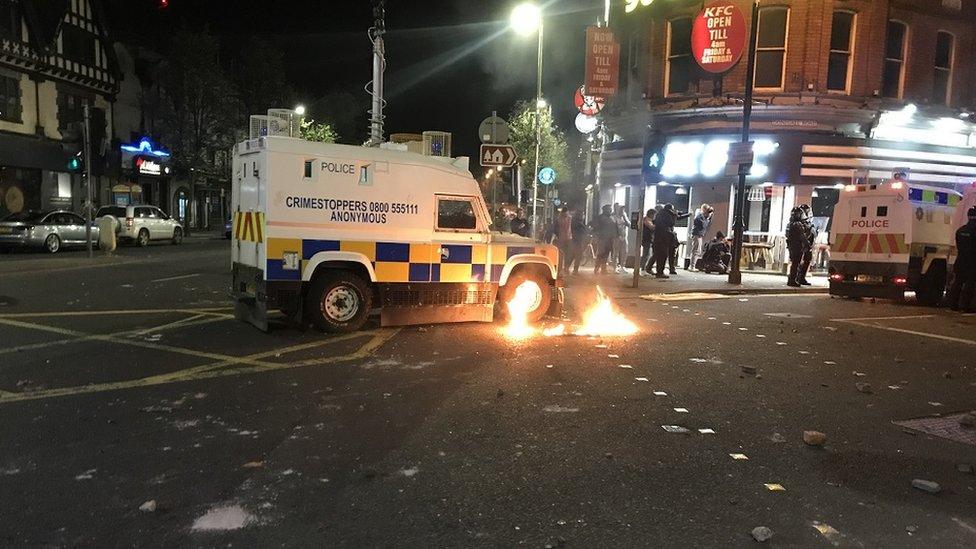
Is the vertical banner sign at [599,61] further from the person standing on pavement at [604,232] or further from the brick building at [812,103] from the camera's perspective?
the person standing on pavement at [604,232]

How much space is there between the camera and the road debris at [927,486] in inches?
159

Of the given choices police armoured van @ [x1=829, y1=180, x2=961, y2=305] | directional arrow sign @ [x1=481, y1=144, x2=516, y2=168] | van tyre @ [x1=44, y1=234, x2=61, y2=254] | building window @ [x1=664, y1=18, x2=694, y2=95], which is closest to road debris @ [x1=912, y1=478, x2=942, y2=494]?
police armoured van @ [x1=829, y1=180, x2=961, y2=305]

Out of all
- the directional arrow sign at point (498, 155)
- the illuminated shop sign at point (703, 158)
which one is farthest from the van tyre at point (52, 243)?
the illuminated shop sign at point (703, 158)

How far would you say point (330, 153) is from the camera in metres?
8.51

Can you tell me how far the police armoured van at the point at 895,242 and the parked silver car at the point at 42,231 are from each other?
2289cm

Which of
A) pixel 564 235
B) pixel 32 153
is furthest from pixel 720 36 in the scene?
pixel 32 153

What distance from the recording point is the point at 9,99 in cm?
2750

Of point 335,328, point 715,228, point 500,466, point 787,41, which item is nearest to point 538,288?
point 335,328

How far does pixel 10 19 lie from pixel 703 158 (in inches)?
1115

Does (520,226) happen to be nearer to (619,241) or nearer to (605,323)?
(619,241)

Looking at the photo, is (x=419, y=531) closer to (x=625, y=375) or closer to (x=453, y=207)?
(x=625, y=375)

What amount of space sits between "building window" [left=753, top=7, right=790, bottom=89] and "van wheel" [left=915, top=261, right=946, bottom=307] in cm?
842

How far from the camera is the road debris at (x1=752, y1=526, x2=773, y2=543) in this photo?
3.35 meters

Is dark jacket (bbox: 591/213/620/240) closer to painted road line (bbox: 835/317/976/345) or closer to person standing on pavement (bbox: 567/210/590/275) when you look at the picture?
person standing on pavement (bbox: 567/210/590/275)
